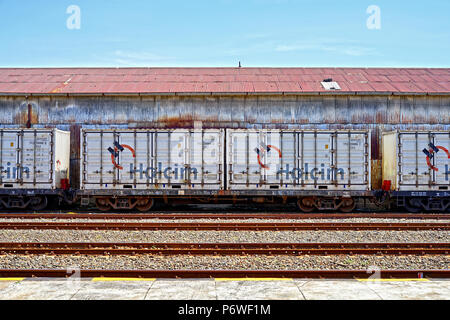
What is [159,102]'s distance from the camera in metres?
21.4

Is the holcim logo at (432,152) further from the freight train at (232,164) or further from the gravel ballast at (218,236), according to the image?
the gravel ballast at (218,236)

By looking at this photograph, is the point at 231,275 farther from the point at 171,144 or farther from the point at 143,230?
the point at 171,144

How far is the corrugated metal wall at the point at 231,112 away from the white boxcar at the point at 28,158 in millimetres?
3478

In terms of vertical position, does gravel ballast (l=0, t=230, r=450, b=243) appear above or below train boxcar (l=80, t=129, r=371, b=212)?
below

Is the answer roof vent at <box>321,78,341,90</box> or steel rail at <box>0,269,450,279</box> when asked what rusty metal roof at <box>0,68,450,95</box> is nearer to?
roof vent at <box>321,78,341,90</box>

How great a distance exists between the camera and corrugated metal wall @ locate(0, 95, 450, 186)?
21219 millimetres

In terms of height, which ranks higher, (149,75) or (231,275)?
(149,75)

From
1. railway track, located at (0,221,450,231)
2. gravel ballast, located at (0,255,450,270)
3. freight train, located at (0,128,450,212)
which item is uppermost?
freight train, located at (0,128,450,212)

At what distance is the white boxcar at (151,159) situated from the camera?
57.3 ft

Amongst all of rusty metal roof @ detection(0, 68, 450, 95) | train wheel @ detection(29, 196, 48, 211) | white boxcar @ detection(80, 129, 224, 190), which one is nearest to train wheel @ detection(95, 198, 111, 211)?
white boxcar @ detection(80, 129, 224, 190)

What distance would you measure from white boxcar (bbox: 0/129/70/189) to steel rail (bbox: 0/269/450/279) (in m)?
11.0

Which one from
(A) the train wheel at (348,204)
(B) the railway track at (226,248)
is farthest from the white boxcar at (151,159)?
(B) the railway track at (226,248)

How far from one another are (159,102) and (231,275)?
50.9 feet
